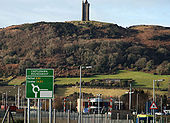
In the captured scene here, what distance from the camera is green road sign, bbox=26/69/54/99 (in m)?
35.2

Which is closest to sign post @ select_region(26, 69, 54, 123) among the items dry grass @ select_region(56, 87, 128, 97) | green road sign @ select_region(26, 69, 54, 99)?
green road sign @ select_region(26, 69, 54, 99)

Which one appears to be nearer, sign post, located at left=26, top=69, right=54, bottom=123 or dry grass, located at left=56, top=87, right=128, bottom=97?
sign post, located at left=26, top=69, right=54, bottom=123

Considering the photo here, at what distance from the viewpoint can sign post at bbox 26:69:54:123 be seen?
116ft

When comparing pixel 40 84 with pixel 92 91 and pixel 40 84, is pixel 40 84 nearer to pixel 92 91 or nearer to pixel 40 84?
pixel 40 84

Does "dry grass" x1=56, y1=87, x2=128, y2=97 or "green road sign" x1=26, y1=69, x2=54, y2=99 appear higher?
"green road sign" x1=26, y1=69, x2=54, y2=99

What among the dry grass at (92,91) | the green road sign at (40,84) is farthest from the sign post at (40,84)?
the dry grass at (92,91)

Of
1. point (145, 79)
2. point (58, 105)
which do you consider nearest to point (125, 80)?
point (145, 79)

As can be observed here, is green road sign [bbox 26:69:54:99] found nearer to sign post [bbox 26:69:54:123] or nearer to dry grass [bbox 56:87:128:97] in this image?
sign post [bbox 26:69:54:123]

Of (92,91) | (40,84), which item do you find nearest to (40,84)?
(40,84)

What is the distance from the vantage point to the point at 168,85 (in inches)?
7146

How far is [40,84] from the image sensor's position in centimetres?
3553

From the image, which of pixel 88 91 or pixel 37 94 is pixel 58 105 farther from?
pixel 37 94

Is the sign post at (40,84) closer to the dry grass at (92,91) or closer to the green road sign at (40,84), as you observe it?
the green road sign at (40,84)

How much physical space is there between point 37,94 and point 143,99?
108 metres
